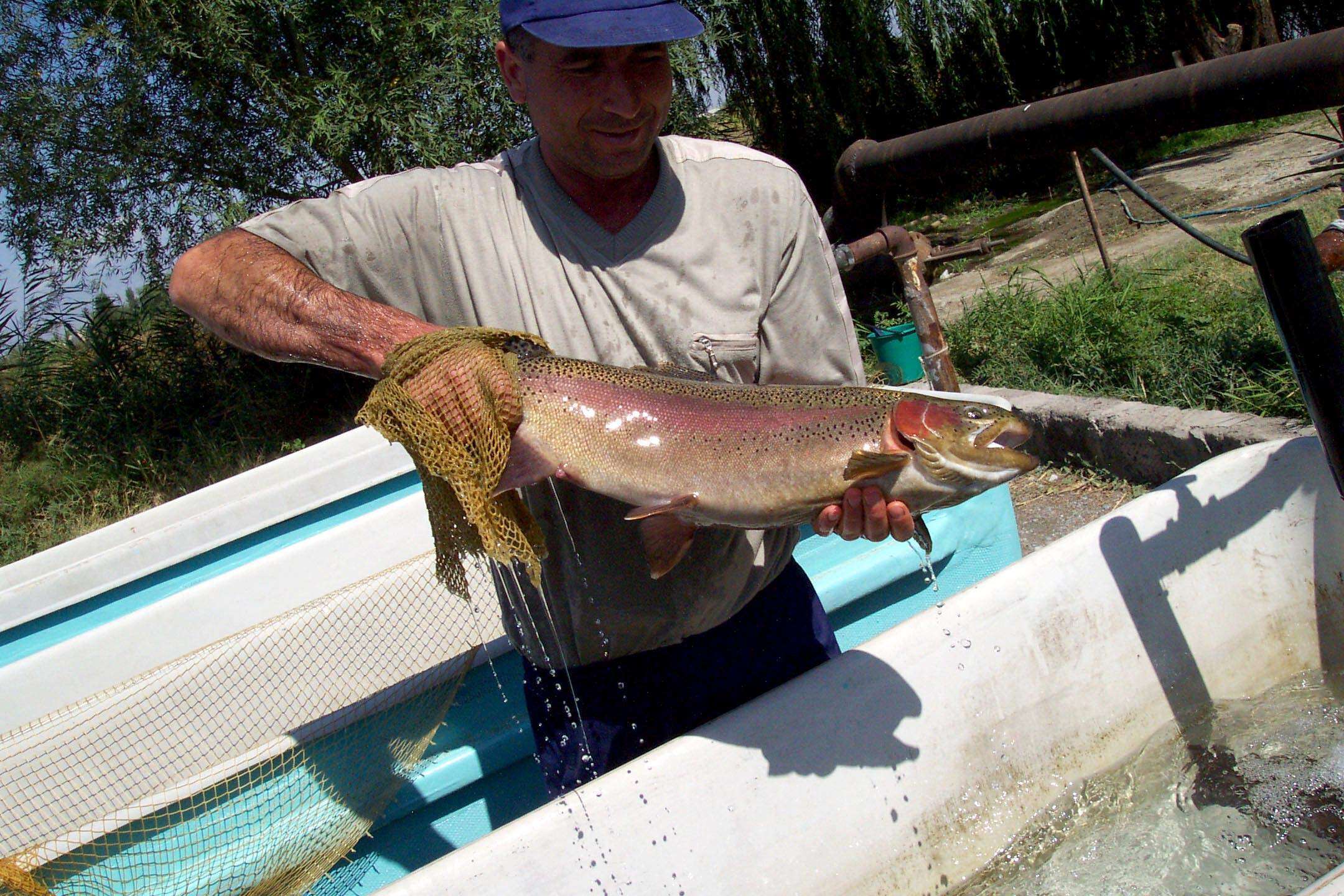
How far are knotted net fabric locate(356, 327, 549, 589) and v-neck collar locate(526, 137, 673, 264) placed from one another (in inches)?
13.1

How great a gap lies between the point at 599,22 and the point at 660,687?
1.60 meters

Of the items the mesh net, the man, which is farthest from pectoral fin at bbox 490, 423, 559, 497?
the mesh net

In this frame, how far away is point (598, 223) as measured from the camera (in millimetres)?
2291

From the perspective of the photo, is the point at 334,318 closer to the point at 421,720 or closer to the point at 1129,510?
the point at 421,720

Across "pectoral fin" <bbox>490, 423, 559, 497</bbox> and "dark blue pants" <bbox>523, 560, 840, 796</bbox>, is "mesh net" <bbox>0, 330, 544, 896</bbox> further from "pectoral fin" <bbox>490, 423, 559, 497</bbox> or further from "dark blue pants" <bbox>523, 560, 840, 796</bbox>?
"dark blue pants" <bbox>523, 560, 840, 796</bbox>

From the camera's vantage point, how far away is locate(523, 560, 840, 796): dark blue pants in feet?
8.12

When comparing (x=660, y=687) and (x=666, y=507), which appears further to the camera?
(x=660, y=687)

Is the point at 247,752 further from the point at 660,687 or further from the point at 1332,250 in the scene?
the point at 1332,250

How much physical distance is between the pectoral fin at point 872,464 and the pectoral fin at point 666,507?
347 millimetres

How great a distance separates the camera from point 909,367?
687 centimetres

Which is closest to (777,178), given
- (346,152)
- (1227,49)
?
(346,152)

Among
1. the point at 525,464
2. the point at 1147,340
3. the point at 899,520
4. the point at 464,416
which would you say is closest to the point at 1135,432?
the point at 1147,340

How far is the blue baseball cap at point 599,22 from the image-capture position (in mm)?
1987

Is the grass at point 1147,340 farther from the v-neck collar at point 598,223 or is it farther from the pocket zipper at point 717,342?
the v-neck collar at point 598,223
